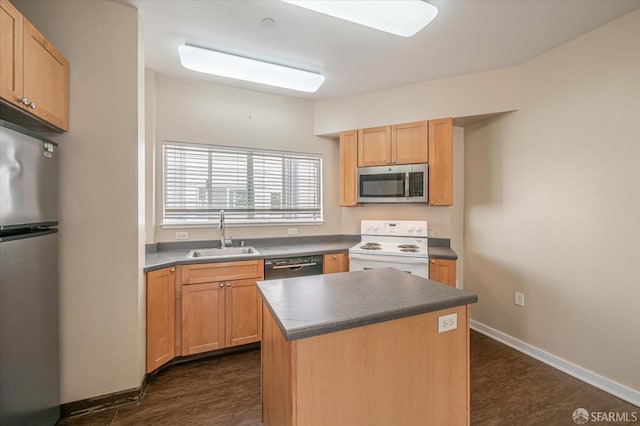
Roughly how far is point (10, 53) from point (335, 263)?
277 centimetres

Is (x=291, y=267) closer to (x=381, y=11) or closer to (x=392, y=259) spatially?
(x=392, y=259)

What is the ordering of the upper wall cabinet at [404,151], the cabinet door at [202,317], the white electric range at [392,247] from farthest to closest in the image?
the upper wall cabinet at [404,151] < the white electric range at [392,247] < the cabinet door at [202,317]

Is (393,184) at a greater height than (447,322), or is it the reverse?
(393,184)

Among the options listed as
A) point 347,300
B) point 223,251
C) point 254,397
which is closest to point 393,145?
point 223,251

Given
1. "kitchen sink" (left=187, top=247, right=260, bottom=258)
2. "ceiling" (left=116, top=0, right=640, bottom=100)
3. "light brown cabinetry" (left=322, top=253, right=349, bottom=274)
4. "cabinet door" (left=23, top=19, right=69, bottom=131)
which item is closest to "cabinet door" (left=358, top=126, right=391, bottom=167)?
"ceiling" (left=116, top=0, right=640, bottom=100)

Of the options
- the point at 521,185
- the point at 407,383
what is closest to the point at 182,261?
the point at 407,383

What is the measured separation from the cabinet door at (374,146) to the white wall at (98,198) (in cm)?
230

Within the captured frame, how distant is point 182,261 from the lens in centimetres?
241

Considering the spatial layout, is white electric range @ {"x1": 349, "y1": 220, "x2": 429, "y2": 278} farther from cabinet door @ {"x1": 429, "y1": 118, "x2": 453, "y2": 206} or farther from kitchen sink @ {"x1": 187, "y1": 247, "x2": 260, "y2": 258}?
kitchen sink @ {"x1": 187, "y1": 247, "x2": 260, "y2": 258}

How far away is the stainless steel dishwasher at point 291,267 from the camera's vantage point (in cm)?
277

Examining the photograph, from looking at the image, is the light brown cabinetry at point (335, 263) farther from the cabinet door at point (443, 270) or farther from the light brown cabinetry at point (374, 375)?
the light brown cabinetry at point (374, 375)

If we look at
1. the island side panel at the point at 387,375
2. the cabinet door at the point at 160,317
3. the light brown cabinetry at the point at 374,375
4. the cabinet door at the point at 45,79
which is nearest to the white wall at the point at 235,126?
the cabinet door at the point at 160,317

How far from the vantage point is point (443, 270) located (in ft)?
9.27

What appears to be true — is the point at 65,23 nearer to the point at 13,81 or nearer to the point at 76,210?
the point at 13,81
